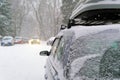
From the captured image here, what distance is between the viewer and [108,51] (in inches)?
109

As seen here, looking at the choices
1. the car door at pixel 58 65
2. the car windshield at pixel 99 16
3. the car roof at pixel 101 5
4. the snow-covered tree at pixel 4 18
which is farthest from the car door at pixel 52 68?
the snow-covered tree at pixel 4 18

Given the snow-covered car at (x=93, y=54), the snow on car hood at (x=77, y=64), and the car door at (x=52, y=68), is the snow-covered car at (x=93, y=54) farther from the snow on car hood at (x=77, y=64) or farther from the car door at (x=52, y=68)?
the car door at (x=52, y=68)

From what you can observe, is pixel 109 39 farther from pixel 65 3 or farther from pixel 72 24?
pixel 65 3

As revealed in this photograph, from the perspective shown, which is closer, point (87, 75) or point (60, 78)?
point (87, 75)

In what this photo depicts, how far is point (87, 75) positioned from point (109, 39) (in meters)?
0.44

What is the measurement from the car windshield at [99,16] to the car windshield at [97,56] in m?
0.82

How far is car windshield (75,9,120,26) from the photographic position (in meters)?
3.71

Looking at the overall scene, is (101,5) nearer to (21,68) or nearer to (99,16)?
(99,16)

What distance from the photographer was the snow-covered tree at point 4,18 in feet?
145

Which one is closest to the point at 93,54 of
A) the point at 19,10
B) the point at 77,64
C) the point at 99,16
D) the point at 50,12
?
the point at 77,64

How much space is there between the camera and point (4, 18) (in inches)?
1753

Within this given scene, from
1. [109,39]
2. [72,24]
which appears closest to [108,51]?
[109,39]

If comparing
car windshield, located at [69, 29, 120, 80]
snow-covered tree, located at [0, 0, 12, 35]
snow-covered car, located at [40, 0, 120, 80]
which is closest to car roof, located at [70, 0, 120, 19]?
snow-covered car, located at [40, 0, 120, 80]

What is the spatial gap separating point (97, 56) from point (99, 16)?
1389 mm
